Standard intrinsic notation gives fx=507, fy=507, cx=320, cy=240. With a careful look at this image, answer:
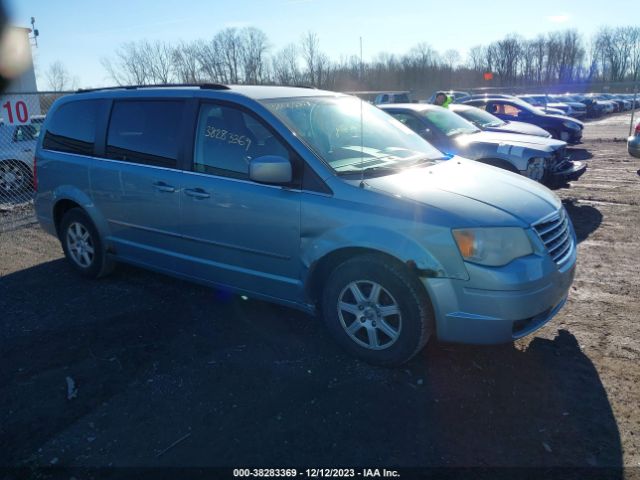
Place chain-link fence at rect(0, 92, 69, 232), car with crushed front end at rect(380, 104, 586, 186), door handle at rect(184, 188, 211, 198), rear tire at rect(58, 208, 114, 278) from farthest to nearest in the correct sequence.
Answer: chain-link fence at rect(0, 92, 69, 232) → car with crushed front end at rect(380, 104, 586, 186) → rear tire at rect(58, 208, 114, 278) → door handle at rect(184, 188, 211, 198)

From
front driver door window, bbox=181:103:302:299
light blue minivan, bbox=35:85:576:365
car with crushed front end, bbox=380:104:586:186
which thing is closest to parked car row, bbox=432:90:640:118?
car with crushed front end, bbox=380:104:586:186

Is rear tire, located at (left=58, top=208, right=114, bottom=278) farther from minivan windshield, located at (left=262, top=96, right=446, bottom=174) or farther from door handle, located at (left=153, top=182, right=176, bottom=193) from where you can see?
minivan windshield, located at (left=262, top=96, right=446, bottom=174)

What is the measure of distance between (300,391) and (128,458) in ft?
3.53

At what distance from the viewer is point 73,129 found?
5188mm

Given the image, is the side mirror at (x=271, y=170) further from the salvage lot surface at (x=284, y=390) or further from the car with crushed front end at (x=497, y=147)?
the car with crushed front end at (x=497, y=147)

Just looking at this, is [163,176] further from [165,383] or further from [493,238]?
[493,238]

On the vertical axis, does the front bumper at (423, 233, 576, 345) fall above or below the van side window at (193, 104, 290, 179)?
below

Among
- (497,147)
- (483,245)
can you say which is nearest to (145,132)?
(483,245)

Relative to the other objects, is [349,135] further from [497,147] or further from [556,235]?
[497,147]

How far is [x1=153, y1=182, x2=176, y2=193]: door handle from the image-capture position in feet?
14.0

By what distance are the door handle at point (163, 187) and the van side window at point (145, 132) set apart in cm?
16

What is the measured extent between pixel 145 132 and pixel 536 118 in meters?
15.4

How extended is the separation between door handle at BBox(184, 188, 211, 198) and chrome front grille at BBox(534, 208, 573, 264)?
8.04 feet

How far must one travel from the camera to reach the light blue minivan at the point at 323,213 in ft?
10.3
